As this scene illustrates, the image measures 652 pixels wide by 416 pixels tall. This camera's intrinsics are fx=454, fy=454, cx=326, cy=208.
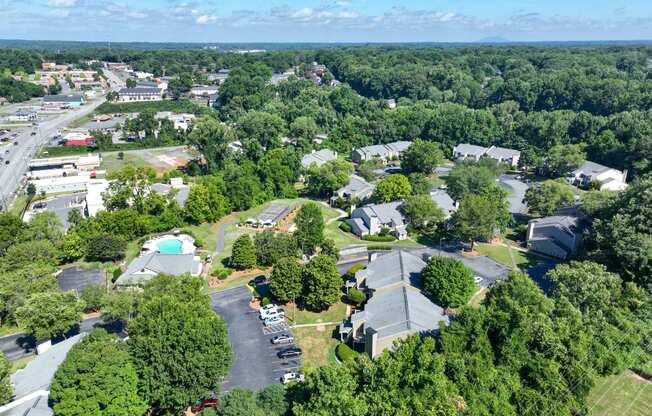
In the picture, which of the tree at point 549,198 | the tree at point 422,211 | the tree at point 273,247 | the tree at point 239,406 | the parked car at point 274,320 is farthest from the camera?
the tree at point 549,198

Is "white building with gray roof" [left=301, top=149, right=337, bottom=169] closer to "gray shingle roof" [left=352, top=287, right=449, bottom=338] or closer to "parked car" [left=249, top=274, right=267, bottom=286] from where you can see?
"parked car" [left=249, top=274, right=267, bottom=286]

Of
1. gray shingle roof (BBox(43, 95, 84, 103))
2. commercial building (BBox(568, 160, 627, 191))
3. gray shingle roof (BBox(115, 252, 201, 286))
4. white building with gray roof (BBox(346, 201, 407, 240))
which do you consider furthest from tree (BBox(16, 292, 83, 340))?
gray shingle roof (BBox(43, 95, 84, 103))

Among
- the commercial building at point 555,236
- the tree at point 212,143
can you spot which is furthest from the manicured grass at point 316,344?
the tree at point 212,143

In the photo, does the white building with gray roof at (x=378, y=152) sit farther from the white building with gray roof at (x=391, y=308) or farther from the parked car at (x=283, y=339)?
the parked car at (x=283, y=339)

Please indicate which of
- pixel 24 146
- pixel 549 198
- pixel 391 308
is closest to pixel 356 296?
pixel 391 308

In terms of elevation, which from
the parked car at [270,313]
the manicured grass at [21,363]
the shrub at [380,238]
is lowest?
the shrub at [380,238]

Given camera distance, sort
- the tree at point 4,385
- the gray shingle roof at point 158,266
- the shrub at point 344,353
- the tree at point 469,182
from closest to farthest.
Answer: the tree at point 4,385 → the shrub at point 344,353 → the gray shingle roof at point 158,266 → the tree at point 469,182
